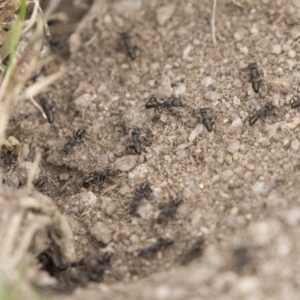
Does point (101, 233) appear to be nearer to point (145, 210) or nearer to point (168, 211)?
point (145, 210)

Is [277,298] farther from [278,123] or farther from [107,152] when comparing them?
[107,152]

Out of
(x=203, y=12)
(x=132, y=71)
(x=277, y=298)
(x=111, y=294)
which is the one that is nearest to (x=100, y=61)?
(x=132, y=71)

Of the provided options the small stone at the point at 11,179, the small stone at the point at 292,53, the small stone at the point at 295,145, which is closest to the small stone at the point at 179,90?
the small stone at the point at 292,53

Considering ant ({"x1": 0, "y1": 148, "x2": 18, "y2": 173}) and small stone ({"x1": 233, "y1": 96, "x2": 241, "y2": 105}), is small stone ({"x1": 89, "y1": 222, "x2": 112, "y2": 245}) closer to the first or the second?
ant ({"x1": 0, "y1": 148, "x2": 18, "y2": 173})

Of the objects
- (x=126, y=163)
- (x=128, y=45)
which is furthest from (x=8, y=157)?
(x=128, y=45)

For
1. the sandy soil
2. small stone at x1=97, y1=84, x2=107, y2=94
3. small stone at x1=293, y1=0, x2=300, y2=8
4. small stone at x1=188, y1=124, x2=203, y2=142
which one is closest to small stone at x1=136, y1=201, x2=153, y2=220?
the sandy soil
